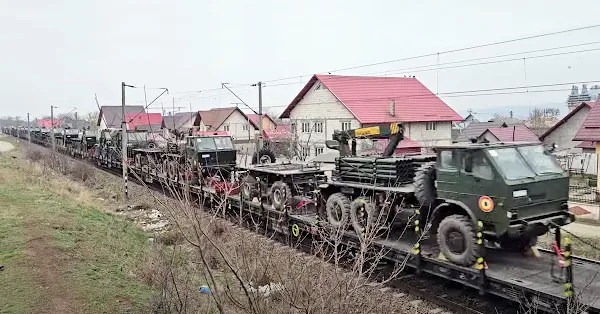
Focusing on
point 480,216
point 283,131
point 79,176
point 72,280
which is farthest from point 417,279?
point 283,131

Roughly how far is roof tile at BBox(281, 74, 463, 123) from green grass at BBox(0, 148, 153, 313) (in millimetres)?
20107

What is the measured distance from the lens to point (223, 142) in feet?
Answer: 65.7

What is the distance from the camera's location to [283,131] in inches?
1686

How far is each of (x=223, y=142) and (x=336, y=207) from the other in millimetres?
9960

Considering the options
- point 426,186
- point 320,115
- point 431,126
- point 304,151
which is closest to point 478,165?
point 426,186

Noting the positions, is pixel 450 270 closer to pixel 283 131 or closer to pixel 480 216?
pixel 480 216

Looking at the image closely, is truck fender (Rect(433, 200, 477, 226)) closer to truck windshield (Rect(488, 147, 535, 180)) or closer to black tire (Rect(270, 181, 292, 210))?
truck windshield (Rect(488, 147, 535, 180))

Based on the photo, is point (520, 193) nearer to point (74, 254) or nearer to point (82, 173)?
point (74, 254)

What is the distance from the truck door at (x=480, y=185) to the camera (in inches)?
Answer: 311

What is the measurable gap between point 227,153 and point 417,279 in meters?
11.9

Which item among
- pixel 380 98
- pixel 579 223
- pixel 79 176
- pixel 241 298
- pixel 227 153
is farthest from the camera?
pixel 380 98

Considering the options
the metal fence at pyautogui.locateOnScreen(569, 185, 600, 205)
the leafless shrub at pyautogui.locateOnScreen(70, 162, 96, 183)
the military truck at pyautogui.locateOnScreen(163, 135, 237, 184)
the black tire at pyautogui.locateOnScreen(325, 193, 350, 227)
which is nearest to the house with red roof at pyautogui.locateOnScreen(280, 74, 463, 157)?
the metal fence at pyautogui.locateOnScreen(569, 185, 600, 205)

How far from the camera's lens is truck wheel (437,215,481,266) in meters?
7.95

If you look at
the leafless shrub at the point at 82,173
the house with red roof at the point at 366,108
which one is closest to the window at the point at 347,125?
the house with red roof at the point at 366,108
